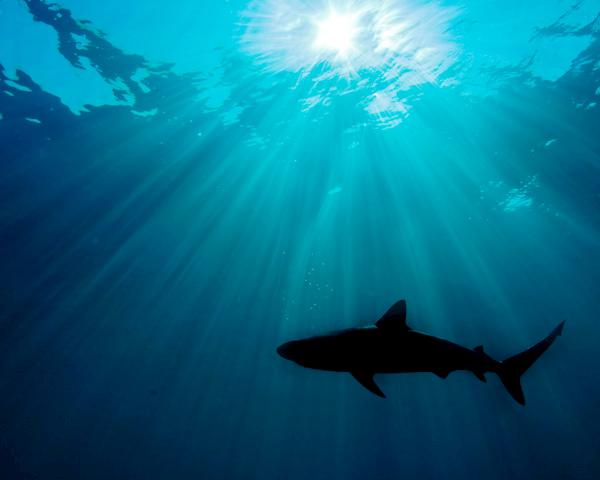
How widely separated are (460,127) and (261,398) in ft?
130

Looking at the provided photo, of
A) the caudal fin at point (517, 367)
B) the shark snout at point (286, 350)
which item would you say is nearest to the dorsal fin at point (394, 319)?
the shark snout at point (286, 350)

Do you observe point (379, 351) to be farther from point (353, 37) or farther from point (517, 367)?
point (353, 37)

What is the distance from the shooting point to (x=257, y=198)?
→ 2100cm

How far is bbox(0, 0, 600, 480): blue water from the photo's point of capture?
45.2ft

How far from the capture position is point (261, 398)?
144ft

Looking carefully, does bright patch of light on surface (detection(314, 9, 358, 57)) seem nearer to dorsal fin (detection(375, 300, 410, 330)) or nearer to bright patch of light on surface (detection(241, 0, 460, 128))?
bright patch of light on surface (detection(241, 0, 460, 128))

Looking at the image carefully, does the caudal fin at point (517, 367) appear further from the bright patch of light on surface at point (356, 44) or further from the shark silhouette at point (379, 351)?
the bright patch of light on surface at point (356, 44)

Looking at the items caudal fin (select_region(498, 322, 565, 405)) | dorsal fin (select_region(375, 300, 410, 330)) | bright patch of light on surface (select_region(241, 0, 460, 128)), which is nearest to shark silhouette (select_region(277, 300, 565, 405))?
dorsal fin (select_region(375, 300, 410, 330))

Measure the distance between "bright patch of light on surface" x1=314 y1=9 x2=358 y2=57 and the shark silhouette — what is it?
1283 cm

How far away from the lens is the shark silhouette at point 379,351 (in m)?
2.95

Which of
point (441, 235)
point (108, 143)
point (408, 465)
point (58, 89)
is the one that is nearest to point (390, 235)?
point (441, 235)

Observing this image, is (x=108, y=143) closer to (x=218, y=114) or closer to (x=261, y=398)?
(x=218, y=114)

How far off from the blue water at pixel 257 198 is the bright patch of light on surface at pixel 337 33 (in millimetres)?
94

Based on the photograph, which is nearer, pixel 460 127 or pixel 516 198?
pixel 460 127
